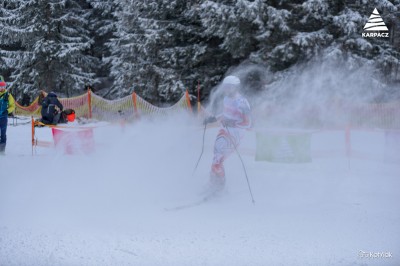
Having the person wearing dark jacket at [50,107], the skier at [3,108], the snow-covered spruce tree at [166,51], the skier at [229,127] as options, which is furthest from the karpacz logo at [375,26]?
the skier at [3,108]

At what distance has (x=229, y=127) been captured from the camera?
7273mm

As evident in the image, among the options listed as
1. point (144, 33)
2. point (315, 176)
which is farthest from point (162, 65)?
point (315, 176)

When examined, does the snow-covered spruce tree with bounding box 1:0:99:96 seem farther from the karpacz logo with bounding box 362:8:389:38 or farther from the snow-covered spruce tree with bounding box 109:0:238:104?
the karpacz logo with bounding box 362:8:389:38

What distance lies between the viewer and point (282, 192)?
754 cm

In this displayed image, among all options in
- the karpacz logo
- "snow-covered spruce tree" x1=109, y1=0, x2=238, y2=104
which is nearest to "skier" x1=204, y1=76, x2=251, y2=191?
the karpacz logo

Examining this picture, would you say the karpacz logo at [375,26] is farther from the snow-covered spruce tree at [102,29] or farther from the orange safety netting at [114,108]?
the snow-covered spruce tree at [102,29]

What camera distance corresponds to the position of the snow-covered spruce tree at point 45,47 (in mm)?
25484

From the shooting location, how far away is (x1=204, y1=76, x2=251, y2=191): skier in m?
7.16

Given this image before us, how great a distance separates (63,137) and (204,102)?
41.1 feet

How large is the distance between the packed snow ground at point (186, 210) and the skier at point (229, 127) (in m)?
0.40

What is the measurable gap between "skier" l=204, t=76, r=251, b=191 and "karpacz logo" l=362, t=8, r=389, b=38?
1084cm

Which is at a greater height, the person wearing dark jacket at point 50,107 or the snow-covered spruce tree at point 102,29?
the snow-covered spruce tree at point 102,29

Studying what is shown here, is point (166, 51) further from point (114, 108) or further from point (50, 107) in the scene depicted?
point (50, 107)

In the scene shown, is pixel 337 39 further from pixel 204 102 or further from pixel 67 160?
pixel 67 160
